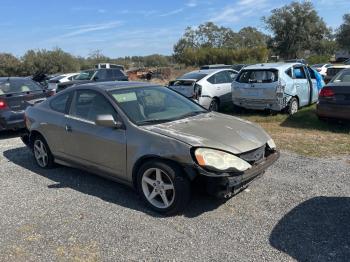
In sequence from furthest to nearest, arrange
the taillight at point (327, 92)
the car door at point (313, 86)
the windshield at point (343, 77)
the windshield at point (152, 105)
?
the car door at point (313, 86), the windshield at point (343, 77), the taillight at point (327, 92), the windshield at point (152, 105)

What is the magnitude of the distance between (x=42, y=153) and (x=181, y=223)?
317cm

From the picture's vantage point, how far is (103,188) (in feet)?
17.7

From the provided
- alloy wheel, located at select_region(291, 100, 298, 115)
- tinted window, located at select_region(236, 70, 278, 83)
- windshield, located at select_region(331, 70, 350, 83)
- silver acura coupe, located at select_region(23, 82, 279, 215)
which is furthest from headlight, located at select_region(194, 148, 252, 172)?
alloy wheel, located at select_region(291, 100, 298, 115)

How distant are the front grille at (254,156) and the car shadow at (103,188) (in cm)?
66

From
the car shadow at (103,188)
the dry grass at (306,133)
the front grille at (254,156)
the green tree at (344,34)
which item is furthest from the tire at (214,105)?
the green tree at (344,34)

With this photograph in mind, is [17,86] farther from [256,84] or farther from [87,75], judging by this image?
[87,75]

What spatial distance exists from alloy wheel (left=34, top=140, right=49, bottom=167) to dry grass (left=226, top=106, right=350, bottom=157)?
430 cm

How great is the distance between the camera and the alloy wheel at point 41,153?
6.28 meters

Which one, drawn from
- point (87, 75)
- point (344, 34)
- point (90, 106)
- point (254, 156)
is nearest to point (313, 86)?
point (254, 156)

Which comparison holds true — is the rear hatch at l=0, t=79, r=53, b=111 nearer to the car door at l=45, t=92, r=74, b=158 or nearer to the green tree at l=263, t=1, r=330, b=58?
the car door at l=45, t=92, r=74, b=158

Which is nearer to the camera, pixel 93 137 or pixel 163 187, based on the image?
pixel 163 187

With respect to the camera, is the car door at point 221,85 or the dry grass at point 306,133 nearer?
the dry grass at point 306,133

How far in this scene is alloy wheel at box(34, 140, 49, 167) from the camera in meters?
6.28

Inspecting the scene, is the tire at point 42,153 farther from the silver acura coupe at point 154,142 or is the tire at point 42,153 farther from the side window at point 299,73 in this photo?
the side window at point 299,73
